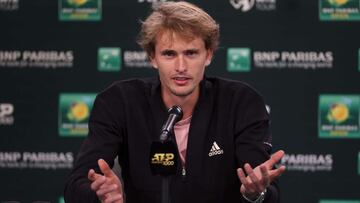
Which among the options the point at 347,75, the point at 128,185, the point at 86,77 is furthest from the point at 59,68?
the point at 128,185

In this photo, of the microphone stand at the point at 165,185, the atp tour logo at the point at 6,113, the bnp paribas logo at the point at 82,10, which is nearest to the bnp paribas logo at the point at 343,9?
the bnp paribas logo at the point at 82,10

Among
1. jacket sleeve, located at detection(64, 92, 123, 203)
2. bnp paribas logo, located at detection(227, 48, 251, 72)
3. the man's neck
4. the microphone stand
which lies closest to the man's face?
the man's neck

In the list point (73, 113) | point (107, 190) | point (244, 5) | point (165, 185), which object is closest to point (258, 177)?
point (165, 185)

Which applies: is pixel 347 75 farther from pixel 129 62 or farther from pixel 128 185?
pixel 128 185

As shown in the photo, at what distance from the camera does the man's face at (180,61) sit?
7.44 ft

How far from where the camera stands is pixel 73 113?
14.3 ft

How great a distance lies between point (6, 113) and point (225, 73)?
4.61 feet

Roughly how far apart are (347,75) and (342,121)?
283 millimetres

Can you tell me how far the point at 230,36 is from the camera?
424 centimetres

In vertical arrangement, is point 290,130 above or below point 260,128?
below

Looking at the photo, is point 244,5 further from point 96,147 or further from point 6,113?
point 96,147

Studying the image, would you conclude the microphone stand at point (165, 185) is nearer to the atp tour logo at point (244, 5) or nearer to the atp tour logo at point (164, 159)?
the atp tour logo at point (164, 159)

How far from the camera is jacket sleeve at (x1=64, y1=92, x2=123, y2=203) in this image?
2162 mm

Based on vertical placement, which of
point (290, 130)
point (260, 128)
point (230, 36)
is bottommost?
point (290, 130)
